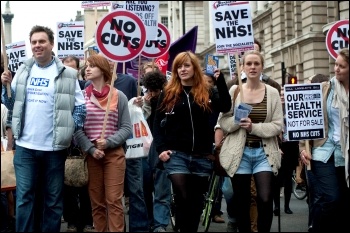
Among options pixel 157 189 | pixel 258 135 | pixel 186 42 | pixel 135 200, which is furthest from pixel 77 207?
pixel 186 42

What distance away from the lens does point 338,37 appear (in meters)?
10.5

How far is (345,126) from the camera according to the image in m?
8.70

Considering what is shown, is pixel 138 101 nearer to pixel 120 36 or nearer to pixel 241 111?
pixel 120 36

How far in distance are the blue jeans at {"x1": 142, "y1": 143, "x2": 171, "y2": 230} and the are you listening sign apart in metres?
1.96

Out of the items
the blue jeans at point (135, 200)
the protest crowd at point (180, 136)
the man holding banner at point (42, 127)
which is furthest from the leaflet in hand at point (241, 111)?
the blue jeans at point (135, 200)

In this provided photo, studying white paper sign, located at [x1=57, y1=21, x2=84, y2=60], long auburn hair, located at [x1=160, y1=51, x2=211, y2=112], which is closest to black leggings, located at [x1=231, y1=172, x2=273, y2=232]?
long auburn hair, located at [x1=160, y1=51, x2=211, y2=112]

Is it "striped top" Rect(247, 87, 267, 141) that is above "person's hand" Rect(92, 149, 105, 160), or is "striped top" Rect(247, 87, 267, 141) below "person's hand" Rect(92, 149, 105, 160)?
above

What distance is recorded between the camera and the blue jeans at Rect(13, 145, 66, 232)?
28.6 feet

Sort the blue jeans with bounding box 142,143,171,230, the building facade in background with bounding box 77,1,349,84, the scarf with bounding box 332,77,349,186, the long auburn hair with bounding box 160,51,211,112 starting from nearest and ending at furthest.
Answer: the scarf with bounding box 332,77,349,186 < the long auburn hair with bounding box 160,51,211,112 < the blue jeans with bounding box 142,143,171,230 < the building facade in background with bounding box 77,1,349,84

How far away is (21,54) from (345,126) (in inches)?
275

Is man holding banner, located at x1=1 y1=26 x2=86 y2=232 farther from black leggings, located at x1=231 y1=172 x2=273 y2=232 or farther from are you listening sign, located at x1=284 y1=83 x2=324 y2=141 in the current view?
are you listening sign, located at x1=284 y1=83 x2=324 y2=141

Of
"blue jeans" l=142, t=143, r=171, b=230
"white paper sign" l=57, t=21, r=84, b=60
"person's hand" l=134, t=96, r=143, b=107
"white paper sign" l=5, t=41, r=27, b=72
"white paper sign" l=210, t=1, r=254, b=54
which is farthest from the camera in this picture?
"white paper sign" l=57, t=21, r=84, b=60

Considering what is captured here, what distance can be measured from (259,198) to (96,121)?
193 cm

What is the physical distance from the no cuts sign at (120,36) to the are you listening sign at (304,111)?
181cm
